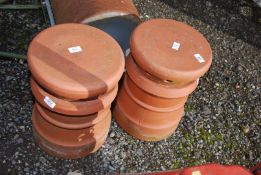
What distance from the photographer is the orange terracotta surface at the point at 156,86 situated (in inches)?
131

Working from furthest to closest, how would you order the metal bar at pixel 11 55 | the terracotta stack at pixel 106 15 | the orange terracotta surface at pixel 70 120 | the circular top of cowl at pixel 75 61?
the metal bar at pixel 11 55 → the terracotta stack at pixel 106 15 → the orange terracotta surface at pixel 70 120 → the circular top of cowl at pixel 75 61

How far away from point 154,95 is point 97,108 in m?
0.55

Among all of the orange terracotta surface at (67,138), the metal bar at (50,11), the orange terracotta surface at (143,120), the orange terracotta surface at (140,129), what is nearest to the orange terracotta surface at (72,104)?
the orange terracotta surface at (67,138)

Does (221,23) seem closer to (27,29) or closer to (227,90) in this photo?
(227,90)

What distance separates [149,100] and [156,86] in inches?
7.6

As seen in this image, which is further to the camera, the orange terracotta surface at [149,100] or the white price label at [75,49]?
the orange terracotta surface at [149,100]

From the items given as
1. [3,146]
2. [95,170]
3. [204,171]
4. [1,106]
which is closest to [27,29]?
[1,106]

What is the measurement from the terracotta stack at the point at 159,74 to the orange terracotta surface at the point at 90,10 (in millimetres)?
355

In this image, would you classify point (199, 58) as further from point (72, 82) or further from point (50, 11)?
point (50, 11)

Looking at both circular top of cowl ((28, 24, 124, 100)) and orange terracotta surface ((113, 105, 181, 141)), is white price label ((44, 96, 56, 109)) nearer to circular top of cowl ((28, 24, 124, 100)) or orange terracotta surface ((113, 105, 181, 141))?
circular top of cowl ((28, 24, 124, 100))

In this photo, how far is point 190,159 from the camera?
3822 millimetres

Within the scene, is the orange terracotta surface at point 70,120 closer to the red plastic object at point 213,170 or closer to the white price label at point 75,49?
the white price label at point 75,49

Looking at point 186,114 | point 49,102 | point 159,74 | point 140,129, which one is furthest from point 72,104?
point 186,114

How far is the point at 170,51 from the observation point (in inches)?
131
